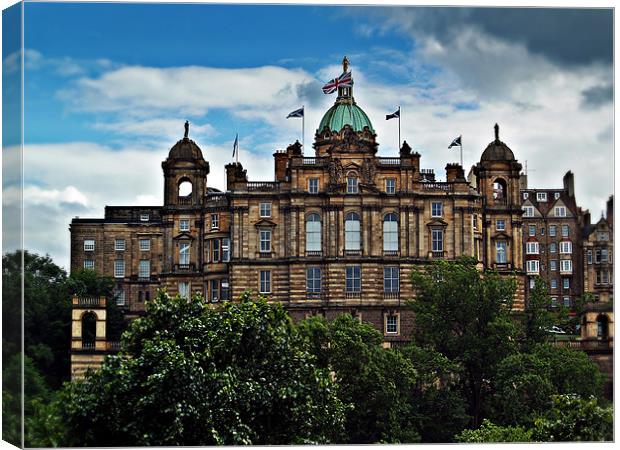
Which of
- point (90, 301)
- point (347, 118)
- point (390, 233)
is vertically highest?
point (347, 118)

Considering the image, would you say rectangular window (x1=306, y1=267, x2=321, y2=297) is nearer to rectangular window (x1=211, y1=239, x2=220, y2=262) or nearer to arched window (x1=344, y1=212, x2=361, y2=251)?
arched window (x1=344, y1=212, x2=361, y2=251)

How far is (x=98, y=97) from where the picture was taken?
253ft

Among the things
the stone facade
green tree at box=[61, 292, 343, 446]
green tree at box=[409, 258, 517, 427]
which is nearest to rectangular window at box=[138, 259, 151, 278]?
green tree at box=[409, 258, 517, 427]

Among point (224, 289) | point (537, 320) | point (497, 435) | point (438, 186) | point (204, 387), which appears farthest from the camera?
point (438, 186)

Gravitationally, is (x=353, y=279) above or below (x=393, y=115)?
below

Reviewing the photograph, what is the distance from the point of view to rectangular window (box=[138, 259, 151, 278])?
11162cm

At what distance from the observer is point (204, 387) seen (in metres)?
54.6

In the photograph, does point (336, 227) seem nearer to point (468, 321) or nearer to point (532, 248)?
point (468, 321)

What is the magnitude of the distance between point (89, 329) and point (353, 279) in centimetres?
1871

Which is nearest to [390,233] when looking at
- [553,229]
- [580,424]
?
[553,229]

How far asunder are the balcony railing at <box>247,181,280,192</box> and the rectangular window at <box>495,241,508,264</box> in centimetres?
1816

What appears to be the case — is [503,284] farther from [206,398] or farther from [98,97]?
[206,398]

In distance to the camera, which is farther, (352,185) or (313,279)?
(352,185)

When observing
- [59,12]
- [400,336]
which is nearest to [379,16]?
[59,12]
